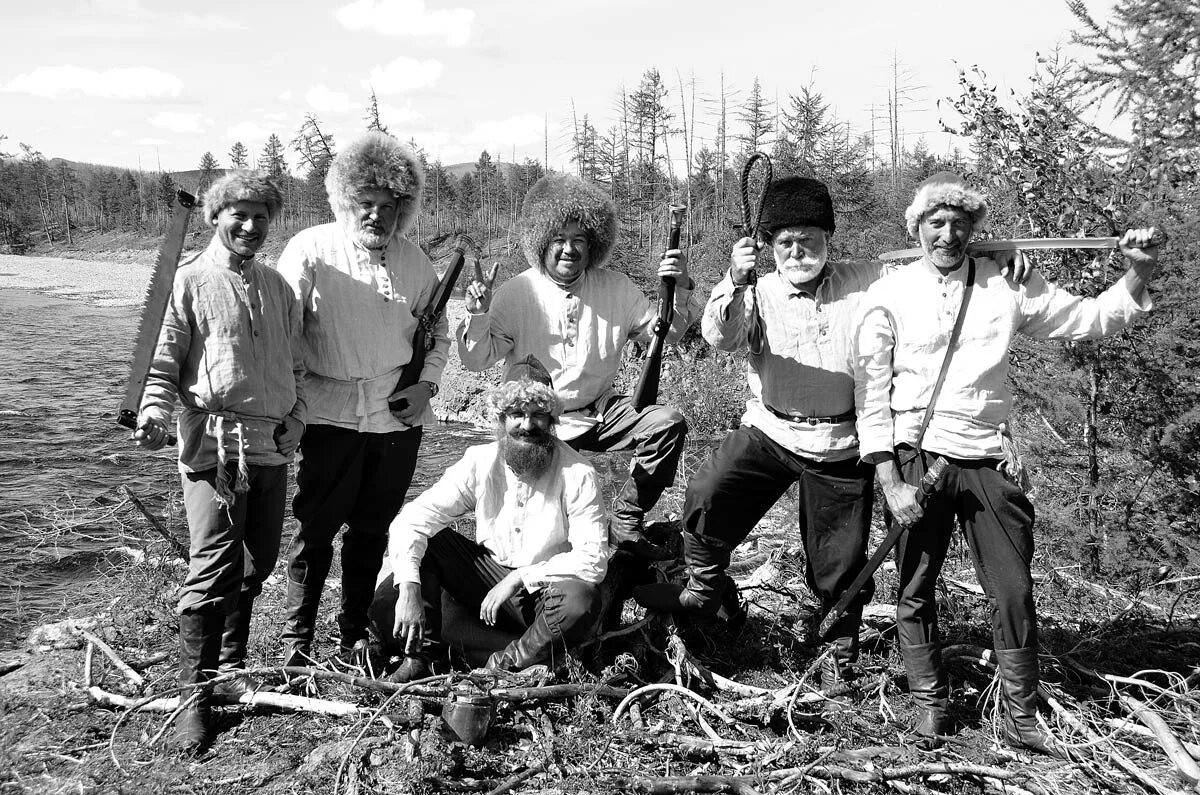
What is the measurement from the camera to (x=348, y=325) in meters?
4.18

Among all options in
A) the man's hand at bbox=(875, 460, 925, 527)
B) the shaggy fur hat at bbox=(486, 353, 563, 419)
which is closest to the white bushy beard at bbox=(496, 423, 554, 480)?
the shaggy fur hat at bbox=(486, 353, 563, 419)

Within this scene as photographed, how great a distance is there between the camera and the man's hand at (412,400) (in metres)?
4.24

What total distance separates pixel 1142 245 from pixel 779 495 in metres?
1.83

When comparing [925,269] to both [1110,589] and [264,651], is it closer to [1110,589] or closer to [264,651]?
[1110,589]

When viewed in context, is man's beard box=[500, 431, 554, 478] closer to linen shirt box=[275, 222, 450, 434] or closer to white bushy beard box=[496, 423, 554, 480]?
white bushy beard box=[496, 423, 554, 480]

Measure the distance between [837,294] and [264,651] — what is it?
3360mm

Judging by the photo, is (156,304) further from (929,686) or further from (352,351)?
(929,686)

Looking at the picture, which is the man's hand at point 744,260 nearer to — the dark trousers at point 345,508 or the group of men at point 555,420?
the group of men at point 555,420

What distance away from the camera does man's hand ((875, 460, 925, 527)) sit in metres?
3.63

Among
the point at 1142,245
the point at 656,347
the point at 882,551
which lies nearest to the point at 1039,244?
the point at 1142,245

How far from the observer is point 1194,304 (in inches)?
213

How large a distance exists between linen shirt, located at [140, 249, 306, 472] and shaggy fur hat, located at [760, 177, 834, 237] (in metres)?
2.30

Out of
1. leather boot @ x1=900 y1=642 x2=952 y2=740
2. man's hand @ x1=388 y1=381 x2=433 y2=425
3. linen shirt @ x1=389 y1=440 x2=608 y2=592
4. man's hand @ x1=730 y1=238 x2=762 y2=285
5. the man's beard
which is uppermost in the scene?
man's hand @ x1=730 y1=238 x2=762 y2=285

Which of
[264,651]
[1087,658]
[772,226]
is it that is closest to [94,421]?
[264,651]
